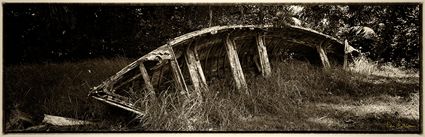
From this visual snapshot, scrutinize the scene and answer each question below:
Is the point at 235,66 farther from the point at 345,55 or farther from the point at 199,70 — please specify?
the point at 345,55

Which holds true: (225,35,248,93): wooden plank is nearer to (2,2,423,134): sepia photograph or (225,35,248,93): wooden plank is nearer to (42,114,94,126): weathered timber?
(2,2,423,134): sepia photograph

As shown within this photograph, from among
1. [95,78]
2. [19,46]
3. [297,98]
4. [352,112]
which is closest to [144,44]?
[95,78]

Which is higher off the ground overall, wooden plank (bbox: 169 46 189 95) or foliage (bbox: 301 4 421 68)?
foliage (bbox: 301 4 421 68)

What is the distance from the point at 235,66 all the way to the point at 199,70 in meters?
0.30

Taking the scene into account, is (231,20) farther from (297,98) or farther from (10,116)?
(10,116)

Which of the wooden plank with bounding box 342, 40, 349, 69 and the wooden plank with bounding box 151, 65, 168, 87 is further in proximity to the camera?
the wooden plank with bounding box 342, 40, 349, 69

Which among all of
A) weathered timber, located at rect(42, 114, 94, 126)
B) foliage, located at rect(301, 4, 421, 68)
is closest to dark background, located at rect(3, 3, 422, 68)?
foliage, located at rect(301, 4, 421, 68)

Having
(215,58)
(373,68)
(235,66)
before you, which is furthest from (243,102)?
(373,68)

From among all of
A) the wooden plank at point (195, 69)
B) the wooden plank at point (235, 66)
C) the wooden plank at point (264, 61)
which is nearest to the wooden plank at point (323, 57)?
the wooden plank at point (264, 61)

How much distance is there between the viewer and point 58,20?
373 cm

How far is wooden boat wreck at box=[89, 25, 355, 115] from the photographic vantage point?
3.65 meters

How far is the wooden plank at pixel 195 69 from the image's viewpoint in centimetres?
381

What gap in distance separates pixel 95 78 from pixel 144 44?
47 cm

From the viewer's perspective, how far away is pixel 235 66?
3.91 m
